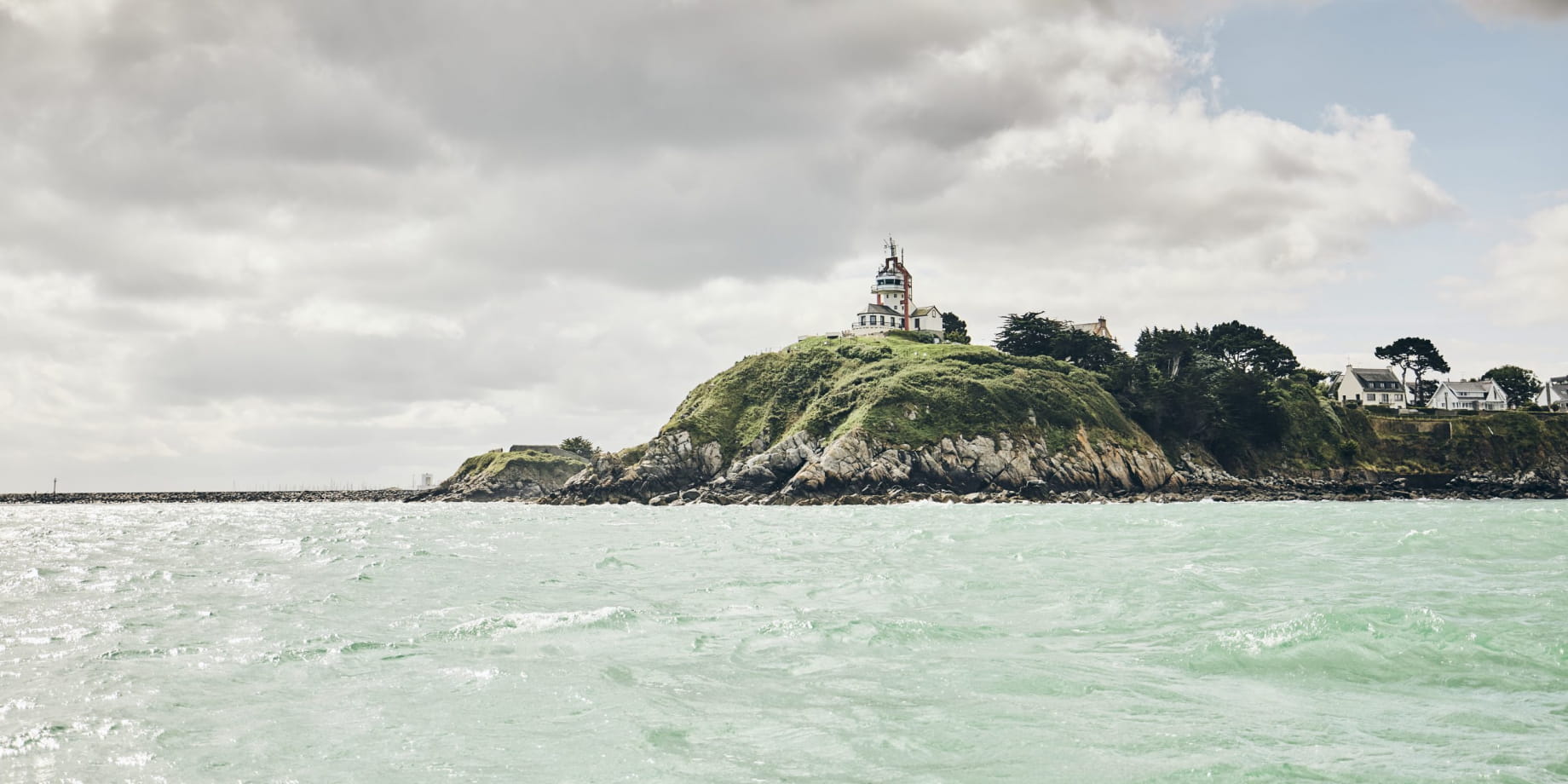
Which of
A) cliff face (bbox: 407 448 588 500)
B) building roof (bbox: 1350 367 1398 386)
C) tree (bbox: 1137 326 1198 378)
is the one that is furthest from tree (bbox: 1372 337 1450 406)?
cliff face (bbox: 407 448 588 500)

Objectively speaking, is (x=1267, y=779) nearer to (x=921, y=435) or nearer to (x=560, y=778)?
(x=560, y=778)

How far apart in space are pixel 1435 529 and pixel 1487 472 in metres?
96.1

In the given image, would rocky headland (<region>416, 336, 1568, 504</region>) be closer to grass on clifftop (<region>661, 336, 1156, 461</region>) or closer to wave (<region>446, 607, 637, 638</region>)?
grass on clifftop (<region>661, 336, 1156, 461</region>)

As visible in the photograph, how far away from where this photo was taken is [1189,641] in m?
14.1

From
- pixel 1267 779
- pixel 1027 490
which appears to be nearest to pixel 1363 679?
pixel 1267 779

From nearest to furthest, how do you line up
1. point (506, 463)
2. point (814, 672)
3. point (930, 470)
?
point (814, 672), point (930, 470), point (506, 463)

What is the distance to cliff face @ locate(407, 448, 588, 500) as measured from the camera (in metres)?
151

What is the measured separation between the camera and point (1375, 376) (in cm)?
14788

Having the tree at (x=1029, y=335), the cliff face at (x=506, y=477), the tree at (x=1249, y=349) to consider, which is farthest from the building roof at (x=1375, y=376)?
the cliff face at (x=506, y=477)

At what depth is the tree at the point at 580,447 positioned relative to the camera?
178 m

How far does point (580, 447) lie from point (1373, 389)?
13068cm

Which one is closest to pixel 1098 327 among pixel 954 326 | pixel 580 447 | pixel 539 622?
pixel 954 326

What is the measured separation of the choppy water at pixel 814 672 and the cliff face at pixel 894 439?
2712 inches

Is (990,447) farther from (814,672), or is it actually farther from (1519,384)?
(1519,384)
